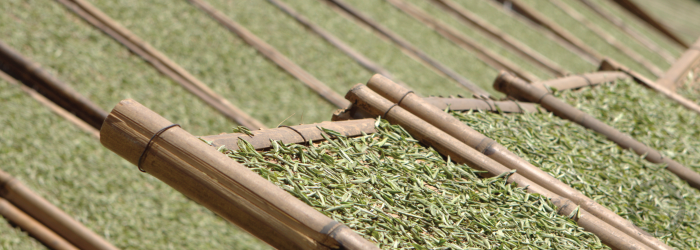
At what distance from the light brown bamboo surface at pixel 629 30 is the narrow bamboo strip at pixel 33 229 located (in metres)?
8.72

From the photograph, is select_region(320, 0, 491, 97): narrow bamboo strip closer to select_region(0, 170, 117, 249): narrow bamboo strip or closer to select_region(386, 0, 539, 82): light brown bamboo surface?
select_region(386, 0, 539, 82): light brown bamboo surface

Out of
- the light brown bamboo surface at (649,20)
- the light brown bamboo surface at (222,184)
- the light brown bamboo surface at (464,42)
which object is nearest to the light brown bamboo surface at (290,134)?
the light brown bamboo surface at (222,184)

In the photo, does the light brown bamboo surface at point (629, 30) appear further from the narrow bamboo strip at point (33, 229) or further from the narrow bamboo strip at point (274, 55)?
the narrow bamboo strip at point (33, 229)

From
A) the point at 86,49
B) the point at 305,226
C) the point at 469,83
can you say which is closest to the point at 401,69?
the point at 469,83

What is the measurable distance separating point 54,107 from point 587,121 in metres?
3.30

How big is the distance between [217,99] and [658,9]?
10.4 metres

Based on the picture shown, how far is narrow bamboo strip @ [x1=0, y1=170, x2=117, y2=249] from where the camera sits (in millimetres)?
2498

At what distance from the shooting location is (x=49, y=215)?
2498mm

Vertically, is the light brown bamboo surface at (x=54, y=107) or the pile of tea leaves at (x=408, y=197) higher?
the pile of tea leaves at (x=408, y=197)

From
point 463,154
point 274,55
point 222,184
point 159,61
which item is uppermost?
point 463,154

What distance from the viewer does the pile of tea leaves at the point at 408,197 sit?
1408mm

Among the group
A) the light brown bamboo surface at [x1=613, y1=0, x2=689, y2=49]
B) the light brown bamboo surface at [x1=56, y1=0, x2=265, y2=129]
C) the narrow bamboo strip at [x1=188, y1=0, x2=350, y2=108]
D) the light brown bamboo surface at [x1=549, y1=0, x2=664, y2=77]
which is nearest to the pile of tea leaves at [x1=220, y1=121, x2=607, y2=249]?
the light brown bamboo surface at [x1=56, y1=0, x2=265, y2=129]

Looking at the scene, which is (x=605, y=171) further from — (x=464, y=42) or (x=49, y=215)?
(x=464, y=42)

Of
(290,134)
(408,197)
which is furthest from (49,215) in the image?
(408,197)
